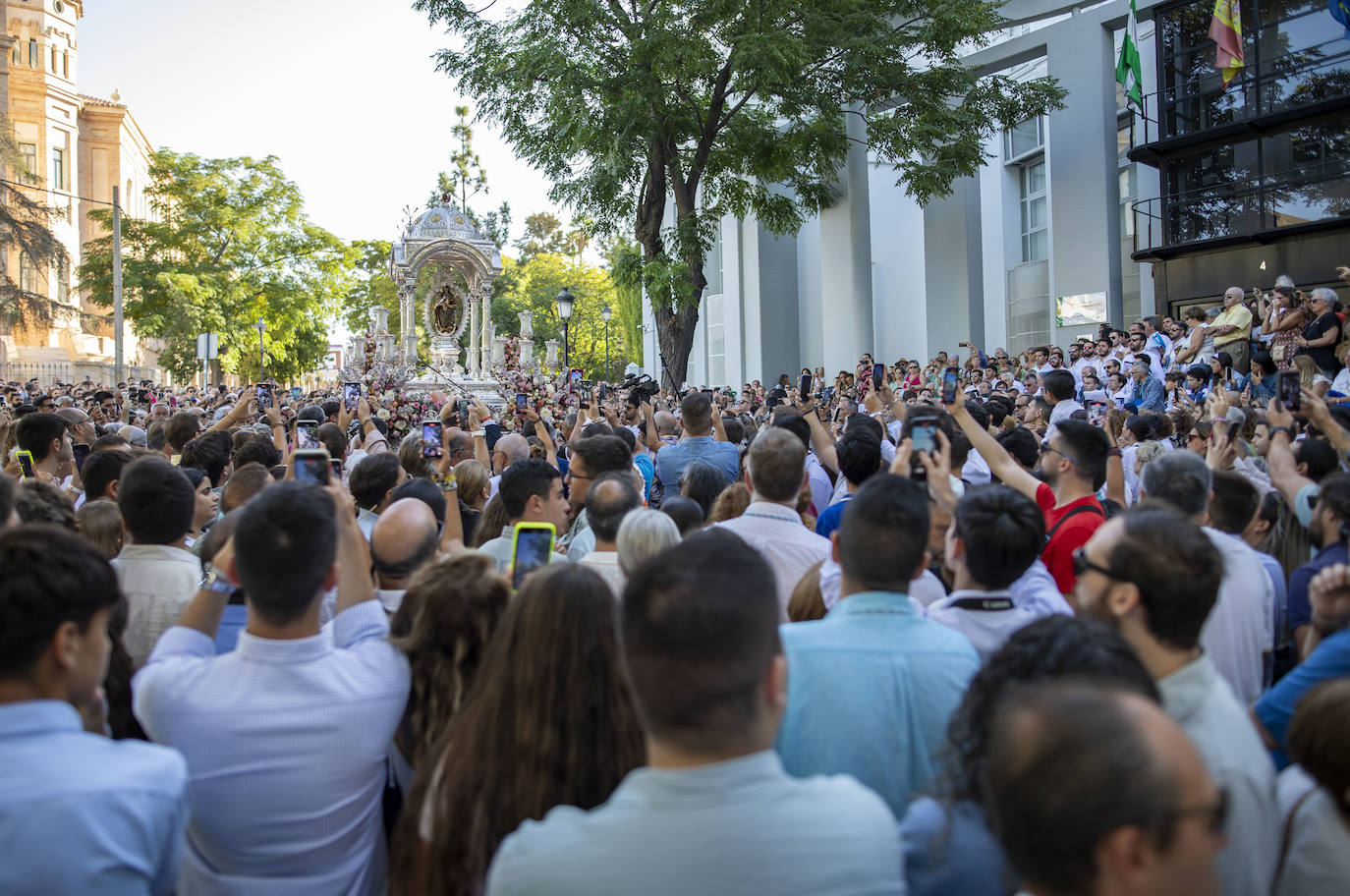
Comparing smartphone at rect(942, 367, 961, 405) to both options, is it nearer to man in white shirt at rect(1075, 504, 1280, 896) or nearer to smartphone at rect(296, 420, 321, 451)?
man in white shirt at rect(1075, 504, 1280, 896)

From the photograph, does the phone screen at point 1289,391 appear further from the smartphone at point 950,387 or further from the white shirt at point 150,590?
the white shirt at point 150,590

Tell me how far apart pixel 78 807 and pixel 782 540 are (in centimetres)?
310

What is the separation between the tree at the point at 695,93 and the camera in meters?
18.3

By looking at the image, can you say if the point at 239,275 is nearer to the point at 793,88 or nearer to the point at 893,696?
the point at 793,88

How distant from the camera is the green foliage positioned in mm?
62625

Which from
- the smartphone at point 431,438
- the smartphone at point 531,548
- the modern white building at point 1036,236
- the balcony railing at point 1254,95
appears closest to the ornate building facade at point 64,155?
the modern white building at point 1036,236

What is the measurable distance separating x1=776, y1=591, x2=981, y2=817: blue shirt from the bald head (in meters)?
1.64

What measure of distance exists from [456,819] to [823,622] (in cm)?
109

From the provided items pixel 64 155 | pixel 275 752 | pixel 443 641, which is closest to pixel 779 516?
pixel 443 641

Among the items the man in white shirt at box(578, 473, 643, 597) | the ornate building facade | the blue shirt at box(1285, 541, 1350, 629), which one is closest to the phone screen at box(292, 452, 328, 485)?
the man in white shirt at box(578, 473, 643, 597)

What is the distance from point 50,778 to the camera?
2.05 m

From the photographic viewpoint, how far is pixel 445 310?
30312 millimetres

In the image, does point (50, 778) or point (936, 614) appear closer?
point (50, 778)

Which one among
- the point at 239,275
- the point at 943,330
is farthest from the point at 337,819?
the point at 239,275
